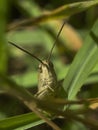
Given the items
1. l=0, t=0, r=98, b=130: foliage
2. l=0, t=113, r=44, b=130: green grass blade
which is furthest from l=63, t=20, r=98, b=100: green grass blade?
l=0, t=113, r=44, b=130: green grass blade

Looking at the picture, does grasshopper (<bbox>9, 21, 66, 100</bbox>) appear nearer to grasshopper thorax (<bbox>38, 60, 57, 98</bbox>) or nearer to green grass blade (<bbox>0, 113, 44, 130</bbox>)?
grasshopper thorax (<bbox>38, 60, 57, 98</bbox>)

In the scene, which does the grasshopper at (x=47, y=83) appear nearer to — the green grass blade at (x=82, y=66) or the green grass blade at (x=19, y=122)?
the green grass blade at (x=82, y=66)

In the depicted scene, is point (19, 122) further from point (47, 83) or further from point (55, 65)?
point (55, 65)

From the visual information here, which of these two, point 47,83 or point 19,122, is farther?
point 47,83

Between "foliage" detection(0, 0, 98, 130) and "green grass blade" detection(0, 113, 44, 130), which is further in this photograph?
"green grass blade" detection(0, 113, 44, 130)

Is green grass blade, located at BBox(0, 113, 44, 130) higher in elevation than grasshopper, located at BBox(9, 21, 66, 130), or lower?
lower

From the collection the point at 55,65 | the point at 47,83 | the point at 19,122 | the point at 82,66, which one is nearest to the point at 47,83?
the point at 47,83

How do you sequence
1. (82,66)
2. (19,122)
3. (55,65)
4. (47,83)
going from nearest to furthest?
(19,122) < (82,66) < (47,83) < (55,65)
